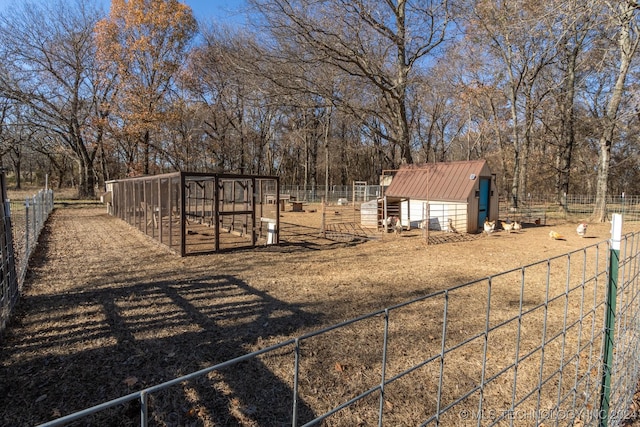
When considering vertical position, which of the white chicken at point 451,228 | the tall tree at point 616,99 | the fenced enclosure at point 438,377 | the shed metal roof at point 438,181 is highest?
the tall tree at point 616,99

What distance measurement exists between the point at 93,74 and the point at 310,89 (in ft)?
74.1

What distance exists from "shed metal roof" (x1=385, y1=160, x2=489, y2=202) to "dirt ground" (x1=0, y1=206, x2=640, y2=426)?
11.1 feet

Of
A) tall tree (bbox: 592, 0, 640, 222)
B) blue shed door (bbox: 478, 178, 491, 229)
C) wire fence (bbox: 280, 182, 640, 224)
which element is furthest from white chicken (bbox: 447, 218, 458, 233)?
tall tree (bbox: 592, 0, 640, 222)

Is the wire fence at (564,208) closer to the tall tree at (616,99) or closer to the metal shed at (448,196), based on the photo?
the tall tree at (616,99)

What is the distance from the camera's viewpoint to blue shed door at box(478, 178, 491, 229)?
14.9 metres

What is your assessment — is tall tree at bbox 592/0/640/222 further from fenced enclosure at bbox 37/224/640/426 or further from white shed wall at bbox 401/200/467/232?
fenced enclosure at bbox 37/224/640/426

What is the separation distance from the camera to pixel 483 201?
15141 millimetres

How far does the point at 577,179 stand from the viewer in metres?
34.4

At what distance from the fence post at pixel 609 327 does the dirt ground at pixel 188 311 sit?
4.99ft

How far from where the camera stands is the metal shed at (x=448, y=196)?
553 inches

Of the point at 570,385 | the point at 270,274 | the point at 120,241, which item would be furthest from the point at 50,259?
the point at 570,385

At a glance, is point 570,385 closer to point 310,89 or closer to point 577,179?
point 310,89

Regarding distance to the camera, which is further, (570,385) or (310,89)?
(310,89)

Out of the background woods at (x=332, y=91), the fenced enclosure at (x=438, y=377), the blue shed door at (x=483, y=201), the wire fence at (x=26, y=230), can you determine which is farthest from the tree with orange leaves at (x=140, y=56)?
the fenced enclosure at (x=438, y=377)
